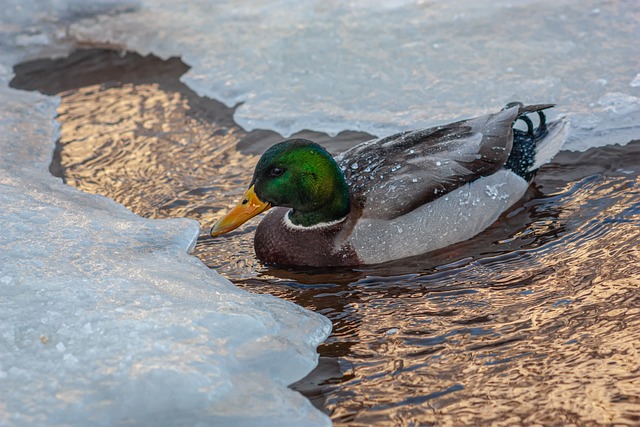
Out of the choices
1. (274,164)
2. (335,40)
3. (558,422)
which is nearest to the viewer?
(558,422)

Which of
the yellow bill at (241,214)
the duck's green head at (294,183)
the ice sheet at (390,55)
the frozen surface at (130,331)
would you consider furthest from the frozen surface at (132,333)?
the ice sheet at (390,55)

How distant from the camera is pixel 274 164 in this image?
4.71 meters

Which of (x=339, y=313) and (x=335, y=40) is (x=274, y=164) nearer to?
Answer: (x=339, y=313)

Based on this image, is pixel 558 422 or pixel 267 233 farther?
pixel 267 233

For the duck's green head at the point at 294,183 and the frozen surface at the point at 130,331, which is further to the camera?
the duck's green head at the point at 294,183

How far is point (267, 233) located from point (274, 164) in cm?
39

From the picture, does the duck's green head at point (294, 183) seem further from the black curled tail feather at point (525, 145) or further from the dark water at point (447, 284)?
the black curled tail feather at point (525, 145)

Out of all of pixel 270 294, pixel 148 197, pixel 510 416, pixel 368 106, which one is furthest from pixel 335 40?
pixel 510 416

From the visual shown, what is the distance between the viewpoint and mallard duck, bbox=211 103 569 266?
4723 mm

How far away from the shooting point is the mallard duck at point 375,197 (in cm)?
472

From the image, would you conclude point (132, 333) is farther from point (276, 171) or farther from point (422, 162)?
point (422, 162)

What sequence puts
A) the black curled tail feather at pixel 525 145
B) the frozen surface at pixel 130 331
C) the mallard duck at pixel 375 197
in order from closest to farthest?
the frozen surface at pixel 130 331, the mallard duck at pixel 375 197, the black curled tail feather at pixel 525 145

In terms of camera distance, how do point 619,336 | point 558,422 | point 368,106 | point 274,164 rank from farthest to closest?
1. point 368,106
2. point 274,164
3. point 619,336
4. point 558,422

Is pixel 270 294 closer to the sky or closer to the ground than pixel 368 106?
closer to the ground
